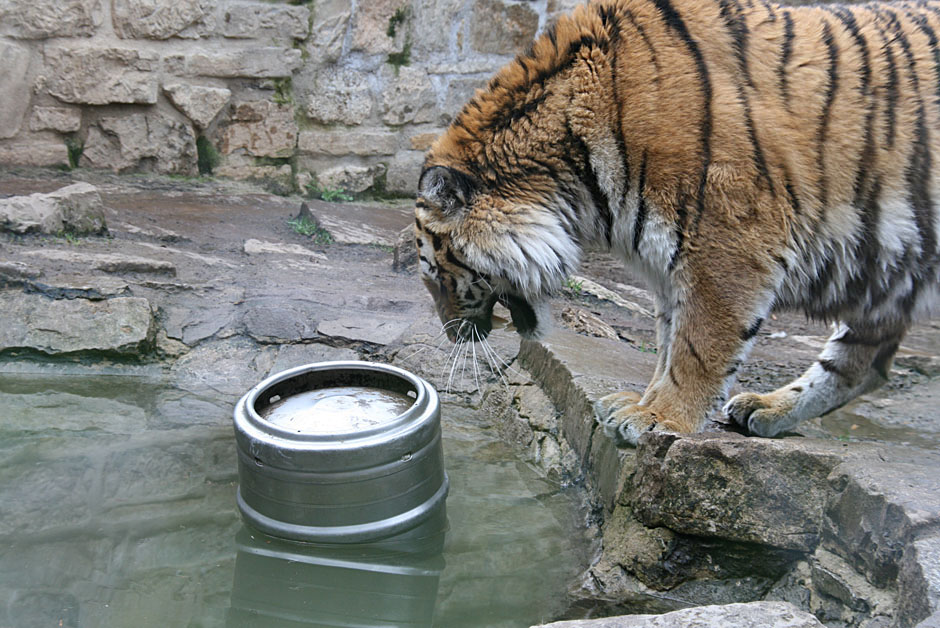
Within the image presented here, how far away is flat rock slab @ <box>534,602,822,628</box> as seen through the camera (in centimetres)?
150

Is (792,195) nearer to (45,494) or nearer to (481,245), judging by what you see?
(481,245)

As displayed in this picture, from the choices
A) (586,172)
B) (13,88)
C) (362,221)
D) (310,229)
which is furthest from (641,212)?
(13,88)

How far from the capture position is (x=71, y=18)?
505cm

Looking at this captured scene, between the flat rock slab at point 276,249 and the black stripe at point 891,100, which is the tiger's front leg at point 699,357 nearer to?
the black stripe at point 891,100

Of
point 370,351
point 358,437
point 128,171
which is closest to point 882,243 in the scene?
point 358,437

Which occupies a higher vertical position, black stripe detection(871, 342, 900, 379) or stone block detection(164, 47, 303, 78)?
stone block detection(164, 47, 303, 78)

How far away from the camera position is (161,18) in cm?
520

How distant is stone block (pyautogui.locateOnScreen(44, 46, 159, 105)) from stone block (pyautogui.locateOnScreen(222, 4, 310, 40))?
20.5 inches

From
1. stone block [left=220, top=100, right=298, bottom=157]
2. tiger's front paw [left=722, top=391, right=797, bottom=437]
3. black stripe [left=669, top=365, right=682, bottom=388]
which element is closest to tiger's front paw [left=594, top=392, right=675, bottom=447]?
black stripe [left=669, top=365, right=682, bottom=388]

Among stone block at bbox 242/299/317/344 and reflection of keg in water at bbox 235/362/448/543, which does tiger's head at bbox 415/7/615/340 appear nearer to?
reflection of keg in water at bbox 235/362/448/543

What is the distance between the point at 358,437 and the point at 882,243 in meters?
1.64

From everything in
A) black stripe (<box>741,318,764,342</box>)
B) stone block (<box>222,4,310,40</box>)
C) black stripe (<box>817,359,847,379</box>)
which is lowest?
black stripe (<box>817,359,847,379</box>)

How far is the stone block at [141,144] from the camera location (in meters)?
5.25

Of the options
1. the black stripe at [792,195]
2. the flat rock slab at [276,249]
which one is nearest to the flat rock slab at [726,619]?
the black stripe at [792,195]
